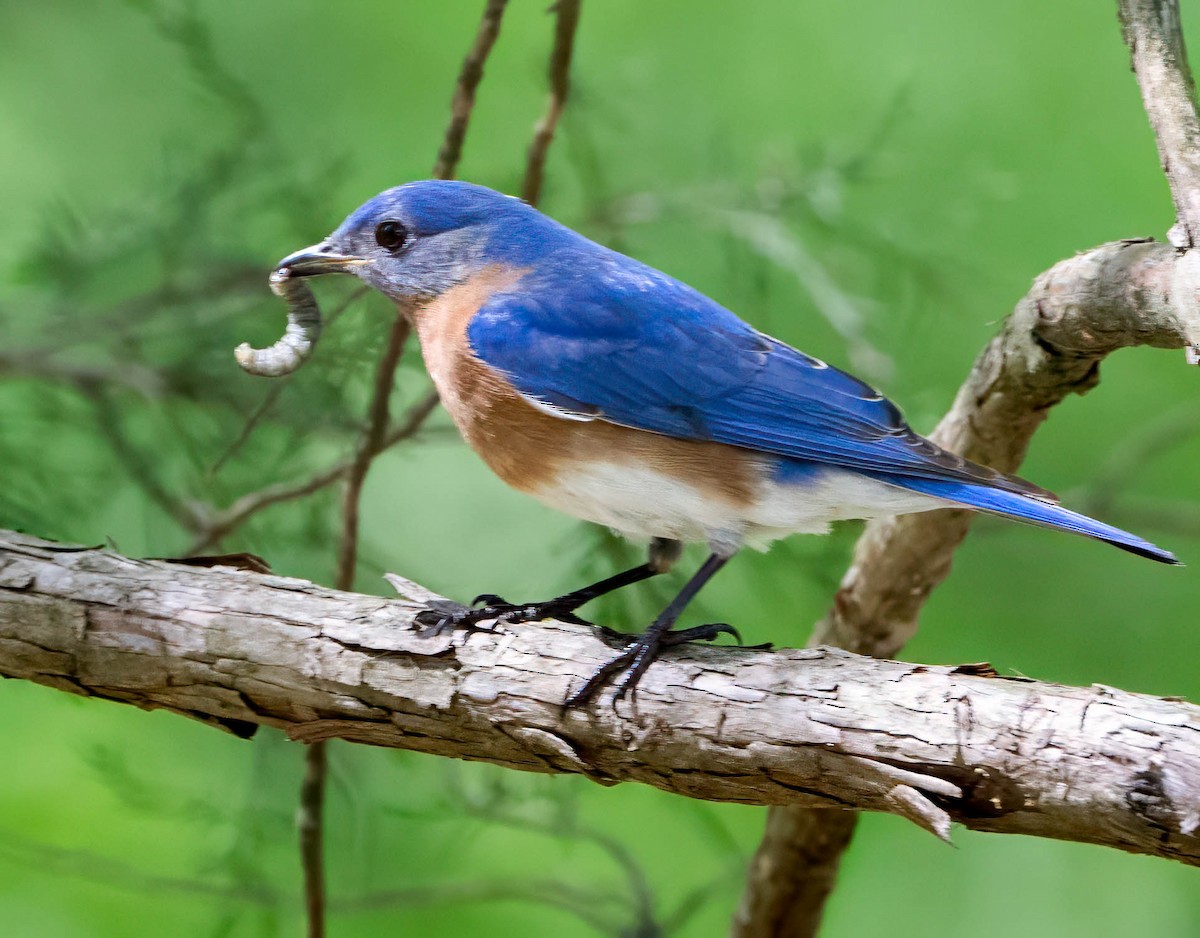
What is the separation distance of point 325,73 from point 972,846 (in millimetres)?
2839

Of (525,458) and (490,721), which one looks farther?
(525,458)

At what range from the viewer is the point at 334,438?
8.57 feet

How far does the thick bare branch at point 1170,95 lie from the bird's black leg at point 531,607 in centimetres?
97

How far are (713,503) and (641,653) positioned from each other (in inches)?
11.7

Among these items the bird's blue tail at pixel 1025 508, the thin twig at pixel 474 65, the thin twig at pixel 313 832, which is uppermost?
the thin twig at pixel 474 65

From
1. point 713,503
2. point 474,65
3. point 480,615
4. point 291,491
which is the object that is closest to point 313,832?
point 291,491

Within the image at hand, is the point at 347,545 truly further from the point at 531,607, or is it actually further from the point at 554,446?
the point at 554,446

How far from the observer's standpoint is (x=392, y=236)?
216cm

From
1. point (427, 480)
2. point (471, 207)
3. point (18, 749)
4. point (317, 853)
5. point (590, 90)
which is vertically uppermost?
point (590, 90)

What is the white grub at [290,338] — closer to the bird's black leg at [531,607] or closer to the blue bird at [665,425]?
the blue bird at [665,425]

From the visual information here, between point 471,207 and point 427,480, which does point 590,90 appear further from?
point 427,480

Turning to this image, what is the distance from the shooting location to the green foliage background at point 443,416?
107 inches

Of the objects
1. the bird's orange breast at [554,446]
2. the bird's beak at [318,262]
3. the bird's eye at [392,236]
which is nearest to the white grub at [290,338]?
the bird's beak at [318,262]

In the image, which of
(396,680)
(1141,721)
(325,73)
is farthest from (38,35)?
(1141,721)
